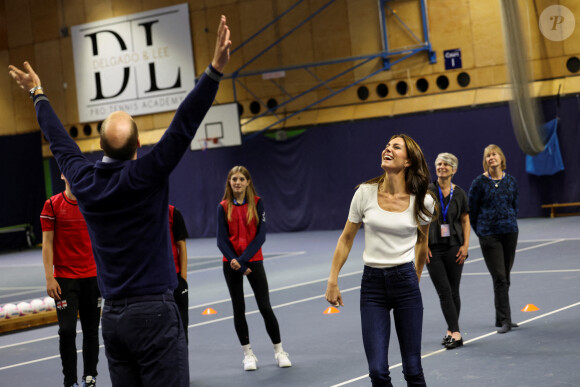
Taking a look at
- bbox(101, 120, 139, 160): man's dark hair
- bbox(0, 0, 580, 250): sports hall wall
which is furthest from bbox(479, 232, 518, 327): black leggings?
bbox(0, 0, 580, 250): sports hall wall

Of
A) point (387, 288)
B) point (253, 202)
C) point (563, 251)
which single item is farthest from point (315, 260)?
point (387, 288)

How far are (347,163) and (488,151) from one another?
15.1 metres

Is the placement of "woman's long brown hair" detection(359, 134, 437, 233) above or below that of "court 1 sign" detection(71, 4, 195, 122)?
below

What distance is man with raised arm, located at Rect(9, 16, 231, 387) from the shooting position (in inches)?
128

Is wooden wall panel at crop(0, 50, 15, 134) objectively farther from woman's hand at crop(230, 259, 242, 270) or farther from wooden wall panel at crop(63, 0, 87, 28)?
woman's hand at crop(230, 259, 242, 270)

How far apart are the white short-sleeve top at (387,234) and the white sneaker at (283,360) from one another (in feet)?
8.98

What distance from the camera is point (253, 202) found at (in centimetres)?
742

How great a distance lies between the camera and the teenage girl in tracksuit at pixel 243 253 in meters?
7.19

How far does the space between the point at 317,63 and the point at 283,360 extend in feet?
55.3

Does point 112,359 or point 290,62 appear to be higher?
point 290,62

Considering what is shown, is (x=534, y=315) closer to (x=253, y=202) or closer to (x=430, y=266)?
(x=430, y=266)

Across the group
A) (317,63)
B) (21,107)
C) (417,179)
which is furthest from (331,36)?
(417,179)

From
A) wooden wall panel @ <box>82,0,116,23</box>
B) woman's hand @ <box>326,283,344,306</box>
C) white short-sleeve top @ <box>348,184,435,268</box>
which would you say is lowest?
woman's hand @ <box>326,283,344,306</box>

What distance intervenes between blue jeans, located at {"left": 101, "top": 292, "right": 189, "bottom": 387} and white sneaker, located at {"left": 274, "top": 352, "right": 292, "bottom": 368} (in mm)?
3924
